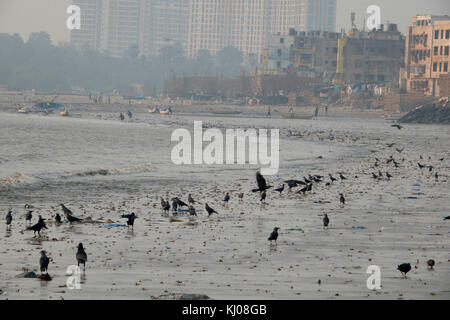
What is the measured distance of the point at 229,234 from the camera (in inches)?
740

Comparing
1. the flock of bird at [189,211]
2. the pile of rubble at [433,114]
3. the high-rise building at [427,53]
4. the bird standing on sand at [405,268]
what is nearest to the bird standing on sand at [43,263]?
the flock of bird at [189,211]

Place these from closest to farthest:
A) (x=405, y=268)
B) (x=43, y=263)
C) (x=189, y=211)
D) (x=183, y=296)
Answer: (x=183, y=296)
(x=43, y=263)
(x=405, y=268)
(x=189, y=211)

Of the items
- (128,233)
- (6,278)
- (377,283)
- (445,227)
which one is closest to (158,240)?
(128,233)

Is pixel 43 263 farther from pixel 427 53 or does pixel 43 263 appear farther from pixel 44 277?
pixel 427 53

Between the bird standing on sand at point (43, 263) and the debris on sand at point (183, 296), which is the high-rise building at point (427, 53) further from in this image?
the debris on sand at point (183, 296)

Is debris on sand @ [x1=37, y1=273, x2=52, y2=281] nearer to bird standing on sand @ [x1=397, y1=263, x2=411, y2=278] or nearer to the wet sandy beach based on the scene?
the wet sandy beach

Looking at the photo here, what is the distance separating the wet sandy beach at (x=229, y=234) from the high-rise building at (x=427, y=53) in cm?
8800

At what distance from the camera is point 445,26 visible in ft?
409

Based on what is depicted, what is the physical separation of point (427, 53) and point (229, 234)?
11877 cm

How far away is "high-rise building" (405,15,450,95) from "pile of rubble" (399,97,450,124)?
1753 cm

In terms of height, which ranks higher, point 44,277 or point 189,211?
point 44,277

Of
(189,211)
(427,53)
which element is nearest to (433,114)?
(427,53)

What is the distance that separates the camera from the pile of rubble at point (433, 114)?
97938mm
